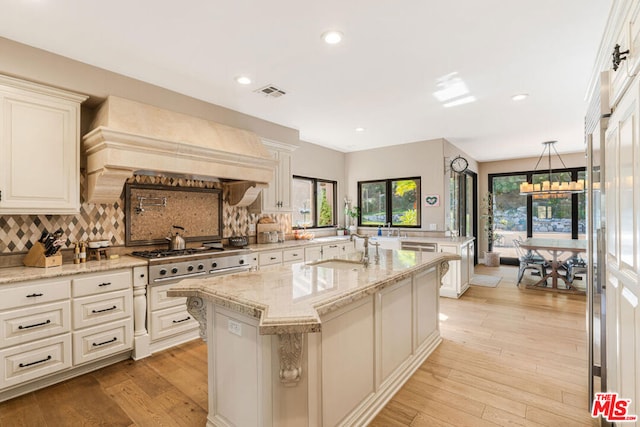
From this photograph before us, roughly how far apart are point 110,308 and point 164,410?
112 centimetres

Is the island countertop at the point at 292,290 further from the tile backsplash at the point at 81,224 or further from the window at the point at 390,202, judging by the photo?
the window at the point at 390,202

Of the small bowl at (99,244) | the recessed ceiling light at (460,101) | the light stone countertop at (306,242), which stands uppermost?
the recessed ceiling light at (460,101)

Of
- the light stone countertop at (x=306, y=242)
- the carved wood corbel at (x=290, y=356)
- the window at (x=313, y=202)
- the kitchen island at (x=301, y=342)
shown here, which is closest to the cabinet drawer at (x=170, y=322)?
the light stone countertop at (x=306, y=242)

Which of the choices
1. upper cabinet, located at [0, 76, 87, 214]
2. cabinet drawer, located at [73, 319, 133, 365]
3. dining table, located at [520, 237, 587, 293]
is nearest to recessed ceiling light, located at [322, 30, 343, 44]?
upper cabinet, located at [0, 76, 87, 214]

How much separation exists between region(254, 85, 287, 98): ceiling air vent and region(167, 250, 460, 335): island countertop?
2.02 meters

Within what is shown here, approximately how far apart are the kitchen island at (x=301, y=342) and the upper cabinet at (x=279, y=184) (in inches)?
90.4

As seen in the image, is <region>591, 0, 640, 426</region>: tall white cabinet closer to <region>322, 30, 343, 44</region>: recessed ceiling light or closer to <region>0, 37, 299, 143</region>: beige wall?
<region>322, 30, 343, 44</region>: recessed ceiling light

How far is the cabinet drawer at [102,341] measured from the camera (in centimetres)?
265

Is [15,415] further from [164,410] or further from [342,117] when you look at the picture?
[342,117]

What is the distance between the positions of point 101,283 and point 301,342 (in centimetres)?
221

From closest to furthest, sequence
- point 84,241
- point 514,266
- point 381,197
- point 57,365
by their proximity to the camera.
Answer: point 57,365 → point 84,241 → point 381,197 → point 514,266

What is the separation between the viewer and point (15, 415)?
7.15 feet

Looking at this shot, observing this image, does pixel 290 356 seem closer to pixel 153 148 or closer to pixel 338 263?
pixel 338 263

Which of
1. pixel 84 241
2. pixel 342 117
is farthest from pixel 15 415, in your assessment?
pixel 342 117
